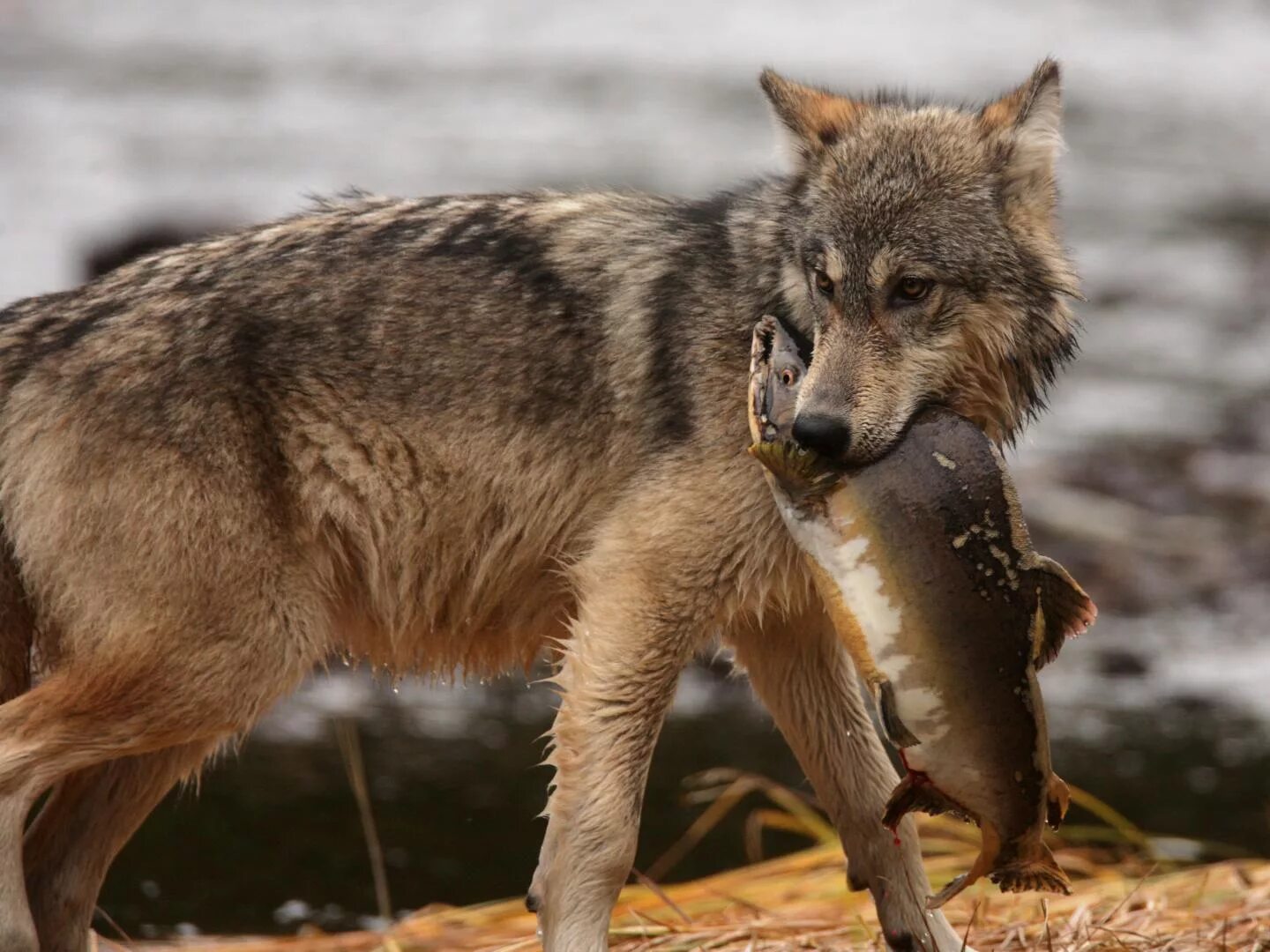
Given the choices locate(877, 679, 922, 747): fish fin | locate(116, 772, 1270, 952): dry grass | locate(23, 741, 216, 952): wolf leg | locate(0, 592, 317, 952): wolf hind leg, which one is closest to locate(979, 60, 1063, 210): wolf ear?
locate(877, 679, 922, 747): fish fin

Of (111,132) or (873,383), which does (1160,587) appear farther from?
(111,132)

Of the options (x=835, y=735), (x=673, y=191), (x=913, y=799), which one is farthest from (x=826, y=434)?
(x=673, y=191)

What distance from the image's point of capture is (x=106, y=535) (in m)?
5.01

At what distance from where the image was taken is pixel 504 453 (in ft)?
17.5

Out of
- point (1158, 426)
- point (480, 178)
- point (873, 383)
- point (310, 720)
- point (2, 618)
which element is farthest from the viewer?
point (480, 178)

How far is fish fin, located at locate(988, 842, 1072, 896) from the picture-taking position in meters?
4.39

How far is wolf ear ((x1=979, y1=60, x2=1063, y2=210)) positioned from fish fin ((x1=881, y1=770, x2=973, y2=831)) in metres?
1.63

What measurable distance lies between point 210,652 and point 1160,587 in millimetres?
7246

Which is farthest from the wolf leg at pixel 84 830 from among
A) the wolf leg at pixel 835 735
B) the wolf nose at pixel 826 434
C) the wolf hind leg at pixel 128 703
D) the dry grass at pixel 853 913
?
the wolf nose at pixel 826 434

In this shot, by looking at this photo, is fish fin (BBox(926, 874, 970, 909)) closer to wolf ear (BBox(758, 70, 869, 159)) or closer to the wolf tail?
wolf ear (BBox(758, 70, 869, 159))

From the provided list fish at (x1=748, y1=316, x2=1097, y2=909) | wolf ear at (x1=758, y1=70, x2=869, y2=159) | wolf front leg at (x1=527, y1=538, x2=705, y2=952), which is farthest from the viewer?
wolf ear at (x1=758, y1=70, x2=869, y2=159)

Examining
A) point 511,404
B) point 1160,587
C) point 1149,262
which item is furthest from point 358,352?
point 1149,262

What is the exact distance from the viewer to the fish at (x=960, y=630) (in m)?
4.32

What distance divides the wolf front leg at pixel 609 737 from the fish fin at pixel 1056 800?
1.08m
